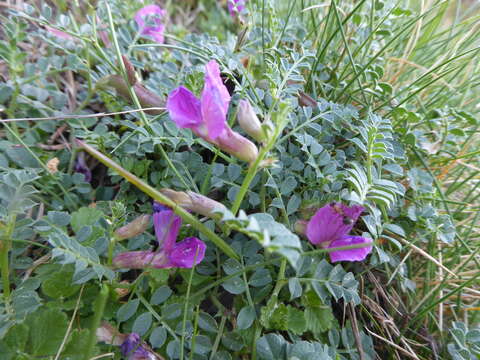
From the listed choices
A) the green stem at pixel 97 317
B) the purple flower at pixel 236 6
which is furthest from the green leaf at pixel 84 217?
the purple flower at pixel 236 6

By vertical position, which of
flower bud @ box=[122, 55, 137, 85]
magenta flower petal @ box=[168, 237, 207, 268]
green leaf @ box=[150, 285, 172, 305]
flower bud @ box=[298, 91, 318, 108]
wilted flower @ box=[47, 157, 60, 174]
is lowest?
green leaf @ box=[150, 285, 172, 305]

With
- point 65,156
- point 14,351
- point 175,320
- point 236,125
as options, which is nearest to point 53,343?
point 14,351

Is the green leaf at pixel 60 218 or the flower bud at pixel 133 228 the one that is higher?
the flower bud at pixel 133 228

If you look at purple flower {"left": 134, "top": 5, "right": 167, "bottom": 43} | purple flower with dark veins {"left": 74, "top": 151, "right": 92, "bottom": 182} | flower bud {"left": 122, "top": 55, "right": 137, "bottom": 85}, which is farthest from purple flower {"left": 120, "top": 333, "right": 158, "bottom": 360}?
purple flower {"left": 134, "top": 5, "right": 167, "bottom": 43}

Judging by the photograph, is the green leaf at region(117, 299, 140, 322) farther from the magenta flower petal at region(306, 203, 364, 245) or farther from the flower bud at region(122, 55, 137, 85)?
the flower bud at region(122, 55, 137, 85)

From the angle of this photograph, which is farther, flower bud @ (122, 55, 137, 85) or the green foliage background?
flower bud @ (122, 55, 137, 85)

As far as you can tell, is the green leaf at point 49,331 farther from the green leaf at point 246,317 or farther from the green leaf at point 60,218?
the green leaf at point 246,317

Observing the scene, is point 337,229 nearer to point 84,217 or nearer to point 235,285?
point 235,285
